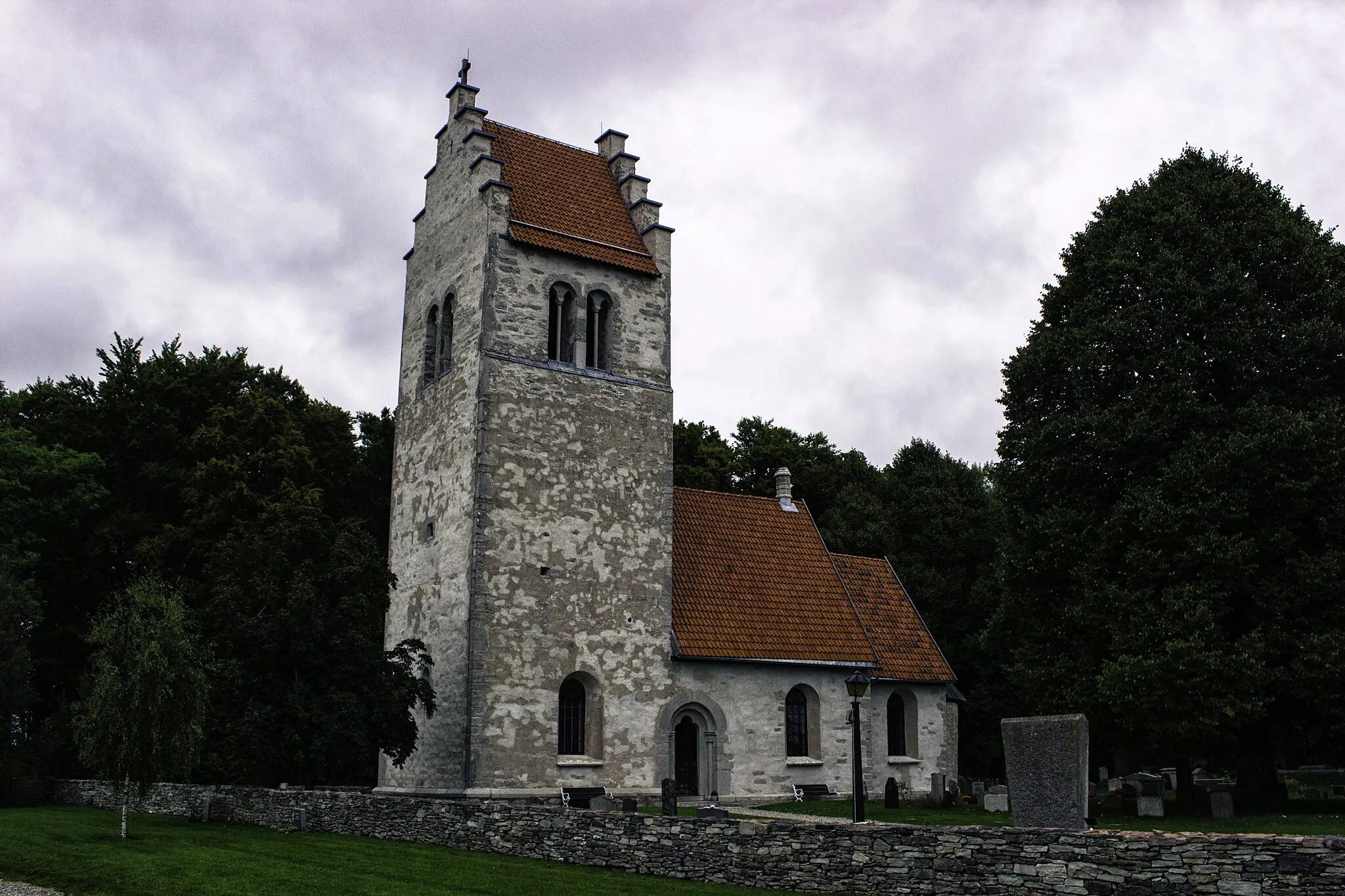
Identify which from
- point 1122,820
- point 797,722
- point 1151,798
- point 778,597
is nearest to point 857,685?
point 1122,820

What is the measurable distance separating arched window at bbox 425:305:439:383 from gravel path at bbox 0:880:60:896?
17.3 meters

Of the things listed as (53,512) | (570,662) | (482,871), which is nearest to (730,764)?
(570,662)

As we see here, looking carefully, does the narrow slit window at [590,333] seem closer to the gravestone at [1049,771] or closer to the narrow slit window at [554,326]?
the narrow slit window at [554,326]

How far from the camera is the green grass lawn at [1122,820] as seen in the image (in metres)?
18.5

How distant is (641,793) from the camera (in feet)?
86.4

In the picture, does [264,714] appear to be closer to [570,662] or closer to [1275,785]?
[570,662]

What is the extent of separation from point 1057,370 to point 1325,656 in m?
8.49

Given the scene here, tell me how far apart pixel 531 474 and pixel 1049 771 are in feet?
51.3

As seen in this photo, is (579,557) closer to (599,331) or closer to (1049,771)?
(599,331)

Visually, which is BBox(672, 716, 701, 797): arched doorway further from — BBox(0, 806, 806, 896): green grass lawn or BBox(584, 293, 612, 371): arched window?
BBox(0, 806, 806, 896): green grass lawn

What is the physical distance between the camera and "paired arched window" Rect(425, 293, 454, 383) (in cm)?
2942

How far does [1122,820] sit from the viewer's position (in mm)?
22375

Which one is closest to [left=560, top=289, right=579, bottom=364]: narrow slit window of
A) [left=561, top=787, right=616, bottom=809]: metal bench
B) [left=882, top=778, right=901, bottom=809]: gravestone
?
[left=561, top=787, right=616, bottom=809]: metal bench

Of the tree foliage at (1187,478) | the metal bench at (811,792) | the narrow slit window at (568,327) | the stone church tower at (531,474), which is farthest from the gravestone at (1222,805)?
the narrow slit window at (568,327)
